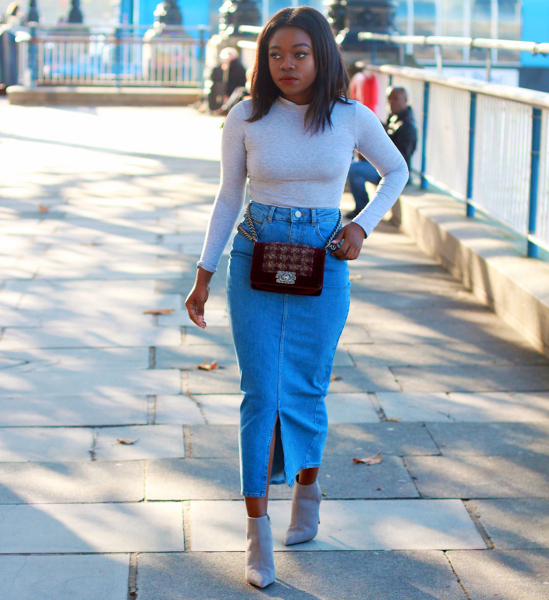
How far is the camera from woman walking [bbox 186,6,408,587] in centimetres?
290

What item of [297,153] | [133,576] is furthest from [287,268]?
[133,576]

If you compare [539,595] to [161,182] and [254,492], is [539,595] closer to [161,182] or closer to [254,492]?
[254,492]

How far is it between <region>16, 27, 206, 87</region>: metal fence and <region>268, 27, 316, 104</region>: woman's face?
20.2 meters

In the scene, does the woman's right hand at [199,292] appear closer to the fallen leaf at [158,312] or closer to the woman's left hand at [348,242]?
the woman's left hand at [348,242]

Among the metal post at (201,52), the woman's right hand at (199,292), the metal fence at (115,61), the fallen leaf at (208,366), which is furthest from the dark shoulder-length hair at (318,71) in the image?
the metal post at (201,52)

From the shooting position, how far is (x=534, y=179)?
239 inches

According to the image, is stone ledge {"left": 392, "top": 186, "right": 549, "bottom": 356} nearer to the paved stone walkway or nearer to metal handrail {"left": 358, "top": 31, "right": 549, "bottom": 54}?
the paved stone walkway

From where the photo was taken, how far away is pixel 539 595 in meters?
2.91

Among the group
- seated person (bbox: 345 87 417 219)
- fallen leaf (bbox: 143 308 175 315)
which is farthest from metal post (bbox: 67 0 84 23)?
fallen leaf (bbox: 143 308 175 315)

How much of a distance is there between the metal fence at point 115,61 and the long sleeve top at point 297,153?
2018cm

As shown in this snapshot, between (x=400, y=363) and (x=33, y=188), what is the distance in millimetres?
6603

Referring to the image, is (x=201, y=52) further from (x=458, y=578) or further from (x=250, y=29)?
(x=458, y=578)

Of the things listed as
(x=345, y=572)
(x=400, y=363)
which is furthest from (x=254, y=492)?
(x=400, y=363)

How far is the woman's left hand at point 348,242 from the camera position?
2.97 metres
